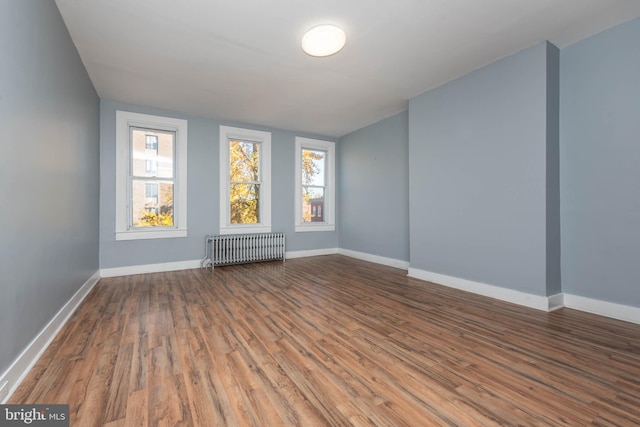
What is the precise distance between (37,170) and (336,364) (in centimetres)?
242

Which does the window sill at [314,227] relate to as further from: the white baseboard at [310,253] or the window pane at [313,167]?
the window pane at [313,167]

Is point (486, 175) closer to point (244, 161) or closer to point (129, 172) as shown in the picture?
point (244, 161)

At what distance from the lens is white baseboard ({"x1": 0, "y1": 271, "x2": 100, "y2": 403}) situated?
4.94 ft

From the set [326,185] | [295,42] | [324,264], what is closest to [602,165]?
[295,42]

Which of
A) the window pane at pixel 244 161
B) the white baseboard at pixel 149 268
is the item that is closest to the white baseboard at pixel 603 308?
the window pane at pixel 244 161

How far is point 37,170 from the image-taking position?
75.1 inches

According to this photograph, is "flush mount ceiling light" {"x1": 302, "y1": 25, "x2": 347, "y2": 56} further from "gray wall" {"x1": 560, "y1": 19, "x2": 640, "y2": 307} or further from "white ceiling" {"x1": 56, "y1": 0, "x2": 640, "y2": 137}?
"gray wall" {"x1": 560, "y1": 19, "x2": 640, "y2": 307}

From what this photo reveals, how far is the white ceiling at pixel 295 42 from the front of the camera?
7.62 feet

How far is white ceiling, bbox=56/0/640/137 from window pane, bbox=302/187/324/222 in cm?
234

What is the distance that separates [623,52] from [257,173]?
5.12m

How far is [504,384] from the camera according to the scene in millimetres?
1620

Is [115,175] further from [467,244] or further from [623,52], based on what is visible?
[623,52]

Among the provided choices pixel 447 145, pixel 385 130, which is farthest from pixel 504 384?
pixel 385 130

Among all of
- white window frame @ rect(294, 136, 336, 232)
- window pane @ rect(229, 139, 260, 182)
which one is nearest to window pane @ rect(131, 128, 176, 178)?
window pane @ rect(229, 139, 260, 182)
